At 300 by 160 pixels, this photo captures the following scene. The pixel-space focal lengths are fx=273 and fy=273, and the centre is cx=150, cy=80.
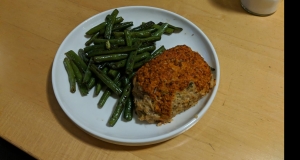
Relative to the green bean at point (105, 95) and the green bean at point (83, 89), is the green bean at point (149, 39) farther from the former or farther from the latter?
the green bean at point (83, 89)

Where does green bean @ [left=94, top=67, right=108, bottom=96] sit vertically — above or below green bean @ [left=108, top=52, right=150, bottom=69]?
below

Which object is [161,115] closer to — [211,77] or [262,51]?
[211,77]

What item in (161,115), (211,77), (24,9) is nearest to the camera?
(161,115)

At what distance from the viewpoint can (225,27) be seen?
191 centimetres

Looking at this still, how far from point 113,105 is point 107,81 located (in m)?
0.14

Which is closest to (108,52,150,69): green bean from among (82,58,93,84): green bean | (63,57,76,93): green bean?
(82,58,93,84): green bean

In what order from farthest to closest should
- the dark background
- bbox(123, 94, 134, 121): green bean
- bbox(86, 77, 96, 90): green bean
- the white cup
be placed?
the dark background < the white cup < bbox(86, 77, 96, 90): green bean < bbox(123, 94, 134, 121): green bean

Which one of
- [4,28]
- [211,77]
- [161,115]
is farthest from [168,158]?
[4,28]

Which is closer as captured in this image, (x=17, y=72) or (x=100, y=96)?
(x=100, y=96)

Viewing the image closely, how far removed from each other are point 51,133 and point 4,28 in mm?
951

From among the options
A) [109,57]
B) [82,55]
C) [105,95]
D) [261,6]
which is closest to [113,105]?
[105,95]

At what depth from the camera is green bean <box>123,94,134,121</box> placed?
4.67 ft

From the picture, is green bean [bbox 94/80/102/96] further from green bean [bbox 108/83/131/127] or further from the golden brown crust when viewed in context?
the golden brown crust

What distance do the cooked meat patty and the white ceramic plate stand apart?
0.05 m
